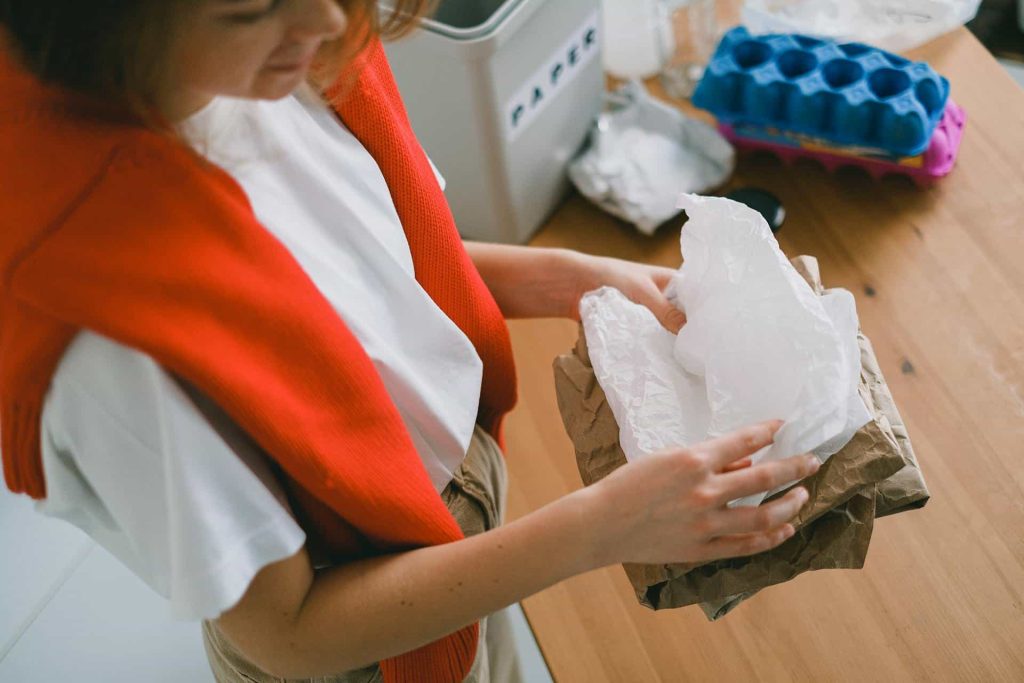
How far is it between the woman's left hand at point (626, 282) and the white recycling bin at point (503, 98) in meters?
0.28

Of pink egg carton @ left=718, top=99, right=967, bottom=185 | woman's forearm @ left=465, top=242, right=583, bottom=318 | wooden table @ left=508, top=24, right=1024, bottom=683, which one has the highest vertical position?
woman's forearm @ left=465, top=242, right=583, bottom=318

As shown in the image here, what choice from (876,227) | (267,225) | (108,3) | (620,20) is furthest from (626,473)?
(620,20)

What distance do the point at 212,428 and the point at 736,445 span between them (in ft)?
0.98

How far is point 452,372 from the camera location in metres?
0.65

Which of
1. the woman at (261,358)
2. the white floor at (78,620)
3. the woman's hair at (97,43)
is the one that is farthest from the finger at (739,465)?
the white floor at (78,620)

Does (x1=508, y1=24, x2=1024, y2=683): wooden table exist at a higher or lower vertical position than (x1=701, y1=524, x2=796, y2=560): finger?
lower

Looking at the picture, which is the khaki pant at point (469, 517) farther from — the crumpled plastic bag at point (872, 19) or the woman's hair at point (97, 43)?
the crumpled plastic bag at point (872, 19)

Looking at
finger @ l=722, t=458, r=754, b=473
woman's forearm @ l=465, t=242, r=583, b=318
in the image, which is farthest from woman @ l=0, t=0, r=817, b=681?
woman's forearm @ l=465, t=242, r=583, b=318

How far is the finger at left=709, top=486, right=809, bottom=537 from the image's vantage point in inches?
21.4

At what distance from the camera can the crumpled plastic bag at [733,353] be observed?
0.59 meters

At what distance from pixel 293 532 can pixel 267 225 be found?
182 millimetres

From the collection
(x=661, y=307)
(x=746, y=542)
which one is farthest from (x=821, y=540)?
(x=661, y=307)

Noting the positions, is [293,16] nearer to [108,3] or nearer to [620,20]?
[108,3]

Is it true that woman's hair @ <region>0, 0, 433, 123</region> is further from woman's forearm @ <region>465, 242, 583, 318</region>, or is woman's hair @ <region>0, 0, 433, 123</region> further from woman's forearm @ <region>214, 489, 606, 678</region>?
woman's forearm @ <region>465, 242, 583, 318</region>
